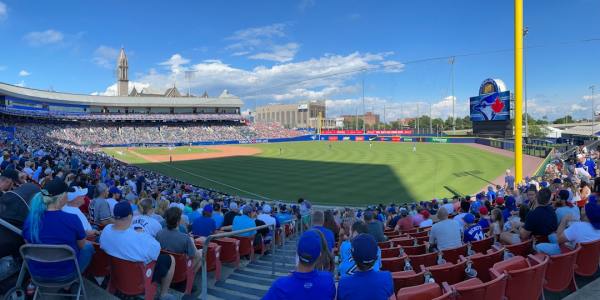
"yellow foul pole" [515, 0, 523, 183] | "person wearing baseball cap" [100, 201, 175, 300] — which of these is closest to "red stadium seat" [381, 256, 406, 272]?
"person wearing baseball cap" [100, 201, 175, 300]

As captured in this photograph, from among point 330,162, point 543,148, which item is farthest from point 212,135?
point 543,148

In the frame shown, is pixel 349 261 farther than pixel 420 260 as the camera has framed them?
No

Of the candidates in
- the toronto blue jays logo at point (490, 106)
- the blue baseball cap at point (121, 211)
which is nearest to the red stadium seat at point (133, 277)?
the blue baseball cap at point (121, 211)

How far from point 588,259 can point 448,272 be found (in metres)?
2.32

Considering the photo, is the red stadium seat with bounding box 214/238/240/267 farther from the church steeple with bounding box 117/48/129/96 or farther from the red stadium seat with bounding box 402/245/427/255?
the church steeple with bounding box 117/48/129/96

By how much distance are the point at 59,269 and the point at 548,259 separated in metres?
5.48

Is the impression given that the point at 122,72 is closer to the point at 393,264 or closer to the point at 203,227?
the point at 203,227

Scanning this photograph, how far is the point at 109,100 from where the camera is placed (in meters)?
94.8

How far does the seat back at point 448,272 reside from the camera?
4387 mm

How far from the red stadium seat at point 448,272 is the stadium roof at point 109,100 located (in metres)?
72.9

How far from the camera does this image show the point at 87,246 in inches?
179

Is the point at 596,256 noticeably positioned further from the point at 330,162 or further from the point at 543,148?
the point at 543,148

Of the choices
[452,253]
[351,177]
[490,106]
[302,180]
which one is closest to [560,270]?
[452,253]

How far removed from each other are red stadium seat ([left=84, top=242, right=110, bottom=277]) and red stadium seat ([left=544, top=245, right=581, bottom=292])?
5.49 m
